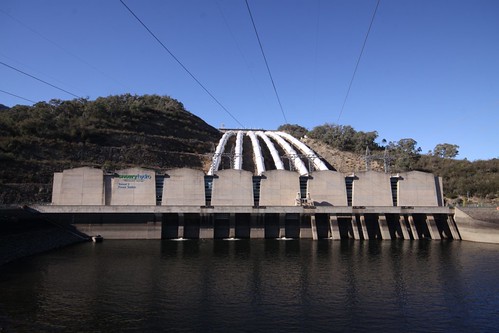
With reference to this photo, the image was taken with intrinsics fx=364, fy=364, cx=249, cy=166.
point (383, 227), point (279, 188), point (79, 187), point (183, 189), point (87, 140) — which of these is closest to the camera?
point (79, 187)

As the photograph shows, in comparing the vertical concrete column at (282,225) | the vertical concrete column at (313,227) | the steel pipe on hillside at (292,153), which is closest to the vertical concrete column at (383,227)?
the vertical concrete column at (313,227)

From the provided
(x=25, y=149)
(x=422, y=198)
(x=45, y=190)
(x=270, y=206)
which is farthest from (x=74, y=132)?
(x=422, y=198)

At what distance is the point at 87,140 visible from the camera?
2697 inches

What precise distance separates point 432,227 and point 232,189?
2786 centimetres

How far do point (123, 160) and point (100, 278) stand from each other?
4355cm

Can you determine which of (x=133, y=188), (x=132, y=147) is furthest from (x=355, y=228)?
(x=132, y=147)

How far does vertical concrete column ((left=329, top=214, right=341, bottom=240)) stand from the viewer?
48406 mm

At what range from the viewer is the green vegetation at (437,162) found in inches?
2596

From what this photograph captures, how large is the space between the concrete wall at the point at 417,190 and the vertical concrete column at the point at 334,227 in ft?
36.6

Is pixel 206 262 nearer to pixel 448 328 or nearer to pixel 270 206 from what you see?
pixel 270 206

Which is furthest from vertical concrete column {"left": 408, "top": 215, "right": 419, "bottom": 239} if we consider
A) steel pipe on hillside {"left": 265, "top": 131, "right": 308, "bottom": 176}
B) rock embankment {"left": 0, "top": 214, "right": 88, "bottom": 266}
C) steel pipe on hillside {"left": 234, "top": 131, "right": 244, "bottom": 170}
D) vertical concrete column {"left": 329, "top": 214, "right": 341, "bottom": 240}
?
rock embankment {"left": 0, "top": 214, "right": 88, "bottom": 266}

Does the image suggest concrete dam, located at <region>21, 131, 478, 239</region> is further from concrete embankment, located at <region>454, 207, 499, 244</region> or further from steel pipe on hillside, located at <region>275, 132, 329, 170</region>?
steel pipe on hillside, located at <region>275, 132, 329, 170</region>

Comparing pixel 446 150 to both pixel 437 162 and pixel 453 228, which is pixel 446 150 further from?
pixel 453 228

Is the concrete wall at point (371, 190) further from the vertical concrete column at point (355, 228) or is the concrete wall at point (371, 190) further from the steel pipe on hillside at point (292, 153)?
the steel pipe on hillside at point (292, 153)
